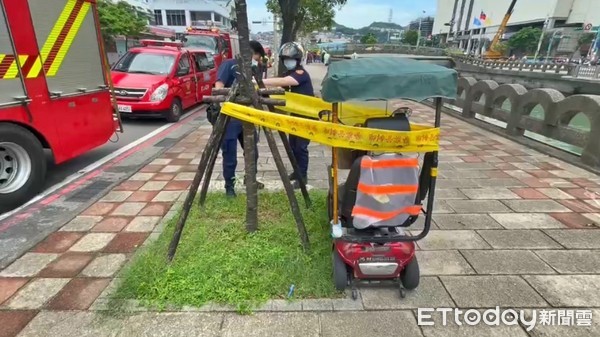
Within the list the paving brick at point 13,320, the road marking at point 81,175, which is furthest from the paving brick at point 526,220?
the road marking at point 81,175

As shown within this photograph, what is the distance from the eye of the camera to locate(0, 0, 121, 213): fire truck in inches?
149

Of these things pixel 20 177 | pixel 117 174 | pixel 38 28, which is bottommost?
pixel 117 174

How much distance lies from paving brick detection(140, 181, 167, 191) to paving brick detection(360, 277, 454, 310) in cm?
320

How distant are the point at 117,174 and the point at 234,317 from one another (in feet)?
12.1

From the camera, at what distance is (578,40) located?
46969mm

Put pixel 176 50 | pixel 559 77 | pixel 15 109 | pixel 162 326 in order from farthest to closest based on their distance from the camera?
1. pixel 559 77
2. pixel 176 50
3. pixel 15 109
4. pixel 162 326

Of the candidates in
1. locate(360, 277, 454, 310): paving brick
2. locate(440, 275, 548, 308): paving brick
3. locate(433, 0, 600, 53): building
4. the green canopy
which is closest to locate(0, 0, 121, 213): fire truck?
the green canopy

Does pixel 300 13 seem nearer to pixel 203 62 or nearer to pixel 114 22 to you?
pixel 203 62

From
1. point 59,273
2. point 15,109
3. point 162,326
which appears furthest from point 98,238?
point 15,109

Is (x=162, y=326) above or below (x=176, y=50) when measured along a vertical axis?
below

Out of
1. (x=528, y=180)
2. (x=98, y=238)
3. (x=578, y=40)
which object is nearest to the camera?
(x=98, y=238)

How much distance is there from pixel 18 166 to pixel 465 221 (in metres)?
5.27

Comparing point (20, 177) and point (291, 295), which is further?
point (20, 177)

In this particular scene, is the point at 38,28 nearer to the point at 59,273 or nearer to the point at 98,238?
the point at 98,238
